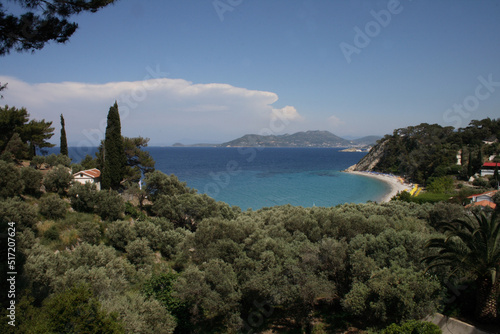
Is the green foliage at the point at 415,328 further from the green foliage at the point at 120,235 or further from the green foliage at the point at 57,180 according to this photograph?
the green foliage at the point at 57,180

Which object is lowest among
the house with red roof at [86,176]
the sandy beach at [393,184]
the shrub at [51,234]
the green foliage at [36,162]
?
the sandy beach at [393,184]

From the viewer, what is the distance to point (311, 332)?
9.77m

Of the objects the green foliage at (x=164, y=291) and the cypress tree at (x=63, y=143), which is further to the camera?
the cypress tree at (x=63, y=143)

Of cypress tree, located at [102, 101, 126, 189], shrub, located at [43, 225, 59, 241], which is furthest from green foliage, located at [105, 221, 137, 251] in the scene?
cypress tree, located at [102, 101, 126, 189]

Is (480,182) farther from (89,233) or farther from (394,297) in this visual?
(89,233)

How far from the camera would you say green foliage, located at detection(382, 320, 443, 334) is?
751 centimetres

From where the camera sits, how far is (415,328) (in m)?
7.72

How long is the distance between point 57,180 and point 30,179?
85.6 inches

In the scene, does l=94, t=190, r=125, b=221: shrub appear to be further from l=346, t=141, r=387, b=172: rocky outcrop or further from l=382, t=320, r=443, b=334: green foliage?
l=346, t=141, r=387, b=172: rocky outcrop

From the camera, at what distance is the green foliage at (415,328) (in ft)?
24.7

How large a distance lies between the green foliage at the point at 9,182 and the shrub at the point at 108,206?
4.32 m

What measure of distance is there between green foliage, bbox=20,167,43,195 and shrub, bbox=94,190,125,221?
3.58 meters

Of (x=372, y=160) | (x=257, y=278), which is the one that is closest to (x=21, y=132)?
(x=257, y=278)

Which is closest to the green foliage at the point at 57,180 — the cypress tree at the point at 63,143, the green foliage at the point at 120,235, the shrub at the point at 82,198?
the shrub at the point at 82,198
